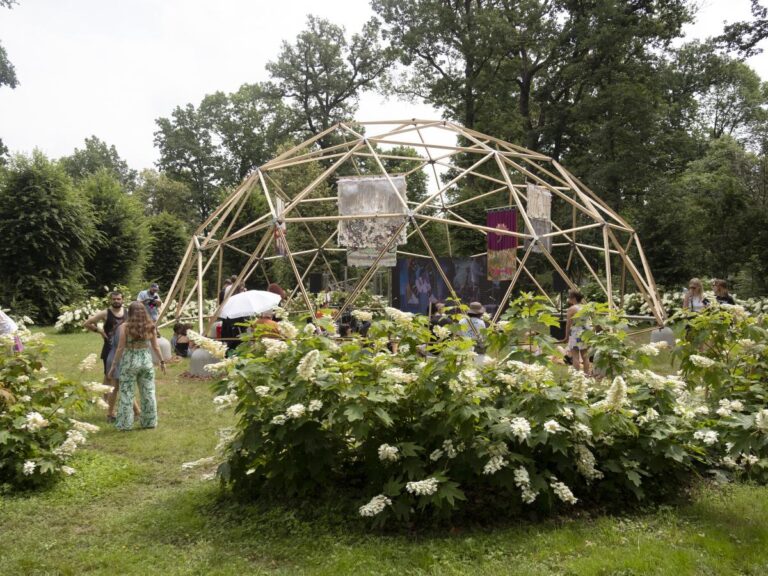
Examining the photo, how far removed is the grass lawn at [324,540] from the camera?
12.2 ft

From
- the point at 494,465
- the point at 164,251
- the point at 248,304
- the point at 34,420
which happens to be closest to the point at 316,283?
the point at 248,304

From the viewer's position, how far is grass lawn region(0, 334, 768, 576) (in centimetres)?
371

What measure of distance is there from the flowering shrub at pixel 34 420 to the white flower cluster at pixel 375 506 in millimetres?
2682

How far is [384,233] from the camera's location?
1171cm

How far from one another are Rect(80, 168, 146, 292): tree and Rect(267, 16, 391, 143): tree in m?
16.6

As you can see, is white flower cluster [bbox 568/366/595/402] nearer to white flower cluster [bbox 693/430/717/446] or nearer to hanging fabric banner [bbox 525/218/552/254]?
white flower cluster [bbox 693/430/717/446]

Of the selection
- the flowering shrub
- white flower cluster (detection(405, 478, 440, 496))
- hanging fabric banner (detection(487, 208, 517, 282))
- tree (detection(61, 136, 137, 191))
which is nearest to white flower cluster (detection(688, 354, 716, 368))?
white flower cluster (detection(405, 478, 440, 496))

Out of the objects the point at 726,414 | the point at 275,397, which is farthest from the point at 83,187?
the point at 726,414

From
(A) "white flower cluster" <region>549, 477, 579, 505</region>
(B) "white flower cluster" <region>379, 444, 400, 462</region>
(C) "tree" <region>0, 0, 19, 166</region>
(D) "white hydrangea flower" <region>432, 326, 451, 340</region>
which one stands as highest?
(C) "tree" <region>0, 0, 19, 166</region>

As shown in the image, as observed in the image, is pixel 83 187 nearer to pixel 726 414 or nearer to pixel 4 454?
pixel 4 454

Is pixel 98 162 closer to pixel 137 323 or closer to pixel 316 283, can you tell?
pixel 316 283

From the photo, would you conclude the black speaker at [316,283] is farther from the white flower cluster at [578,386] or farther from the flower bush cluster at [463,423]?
the white flower cluster at [578,386]

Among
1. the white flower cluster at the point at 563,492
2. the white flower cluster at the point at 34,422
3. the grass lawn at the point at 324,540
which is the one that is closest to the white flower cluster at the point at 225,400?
the grass lawn at the point at 324,540

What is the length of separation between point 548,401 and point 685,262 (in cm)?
1704
